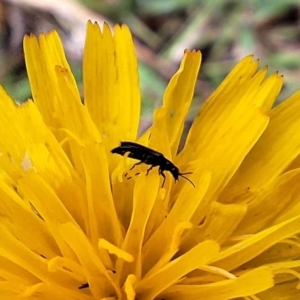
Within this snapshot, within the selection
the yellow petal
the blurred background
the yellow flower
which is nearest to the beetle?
the yellow flower

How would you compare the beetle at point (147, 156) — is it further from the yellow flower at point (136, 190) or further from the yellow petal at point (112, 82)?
the yellow petal at point (112, 82)

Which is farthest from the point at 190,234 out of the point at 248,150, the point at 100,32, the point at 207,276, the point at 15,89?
the point at 15,89

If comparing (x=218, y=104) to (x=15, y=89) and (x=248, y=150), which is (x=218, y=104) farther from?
(x=15, y=89)

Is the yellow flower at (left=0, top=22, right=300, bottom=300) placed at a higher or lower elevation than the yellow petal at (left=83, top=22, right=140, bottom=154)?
lower

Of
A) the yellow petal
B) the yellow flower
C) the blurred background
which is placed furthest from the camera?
the blurred background

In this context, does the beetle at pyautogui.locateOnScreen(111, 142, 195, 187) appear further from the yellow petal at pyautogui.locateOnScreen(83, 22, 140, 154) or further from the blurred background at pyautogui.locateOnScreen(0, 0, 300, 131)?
the blurred background at pyautogui.locateOnScreen(0, 0, 300, 131)

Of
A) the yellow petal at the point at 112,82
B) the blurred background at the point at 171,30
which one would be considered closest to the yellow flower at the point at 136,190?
the yellow petal at the point at 112,82
